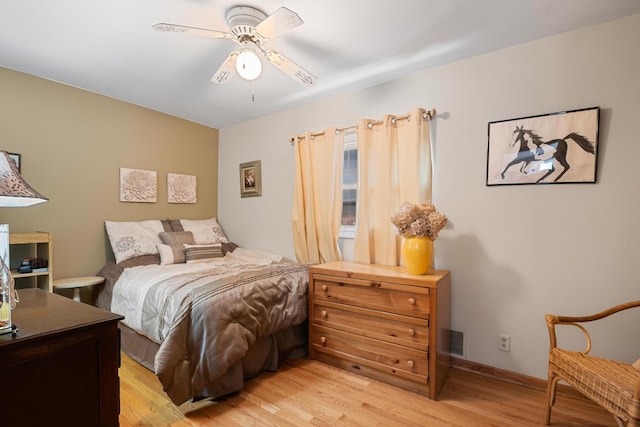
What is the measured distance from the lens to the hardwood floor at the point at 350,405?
1.70 metres

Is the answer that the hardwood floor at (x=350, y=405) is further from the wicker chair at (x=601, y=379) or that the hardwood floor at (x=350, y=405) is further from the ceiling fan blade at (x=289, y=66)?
the ceiling fan blade at (x=289, y=66)

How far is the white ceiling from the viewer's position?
→ 1.75m

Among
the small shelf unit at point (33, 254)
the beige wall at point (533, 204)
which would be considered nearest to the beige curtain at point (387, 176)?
the beige wall at point (533, 204)

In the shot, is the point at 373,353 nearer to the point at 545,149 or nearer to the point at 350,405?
the point at 350,405

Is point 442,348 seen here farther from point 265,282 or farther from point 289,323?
point 265,282

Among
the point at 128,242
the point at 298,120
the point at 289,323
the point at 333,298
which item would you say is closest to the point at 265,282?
the point at 289,323

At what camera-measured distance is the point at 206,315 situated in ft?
6.05

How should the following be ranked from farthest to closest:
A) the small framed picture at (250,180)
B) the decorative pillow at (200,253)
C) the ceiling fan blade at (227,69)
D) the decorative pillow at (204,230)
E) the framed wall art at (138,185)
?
the small framed picture at (250,180) → the decorative pillow at (204,230) → the framed wall art at (138,185) → the decorative pillow at (200,253) → the ceiling fan blade at (227,69)

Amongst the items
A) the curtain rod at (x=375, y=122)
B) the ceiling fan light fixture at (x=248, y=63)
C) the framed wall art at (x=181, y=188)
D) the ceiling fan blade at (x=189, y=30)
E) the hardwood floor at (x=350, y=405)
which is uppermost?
the ceiling fan blade at (x=189, y=30)

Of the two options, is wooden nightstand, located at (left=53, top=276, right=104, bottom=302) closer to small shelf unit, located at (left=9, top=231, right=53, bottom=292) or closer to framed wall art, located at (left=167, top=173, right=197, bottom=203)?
small shelf unit, located at (left=9, top=231, right=53, bottom=292)

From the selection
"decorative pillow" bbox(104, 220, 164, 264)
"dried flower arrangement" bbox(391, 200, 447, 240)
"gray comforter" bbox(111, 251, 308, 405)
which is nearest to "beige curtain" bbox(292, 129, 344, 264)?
"gray comforter" bbox(111, 251, 308, 405)

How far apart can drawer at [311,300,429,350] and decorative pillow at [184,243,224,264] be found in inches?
53.5

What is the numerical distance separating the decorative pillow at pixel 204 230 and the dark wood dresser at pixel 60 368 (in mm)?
2291

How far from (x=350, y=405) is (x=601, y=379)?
1.27m
